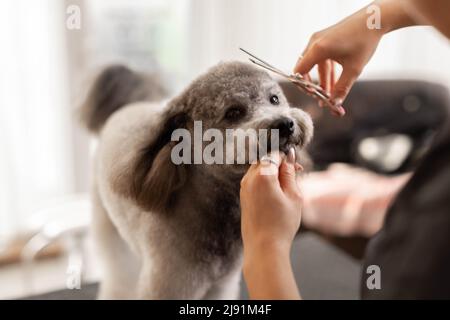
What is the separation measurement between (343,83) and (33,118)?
109 centimetres

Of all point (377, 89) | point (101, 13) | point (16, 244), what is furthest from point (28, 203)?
point (377, 89)

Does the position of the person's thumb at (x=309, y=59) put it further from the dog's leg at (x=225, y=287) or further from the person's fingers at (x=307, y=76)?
the dog's leg at (x=225, y=287)

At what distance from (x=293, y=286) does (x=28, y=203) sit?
1143 mm

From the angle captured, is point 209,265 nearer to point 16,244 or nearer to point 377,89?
point 16,244

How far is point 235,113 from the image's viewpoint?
52cm

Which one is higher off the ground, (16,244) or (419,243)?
(419,243)

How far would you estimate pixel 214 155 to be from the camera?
1.75 feet

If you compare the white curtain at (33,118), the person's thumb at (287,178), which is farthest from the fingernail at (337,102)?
the white curtain at (33,118)

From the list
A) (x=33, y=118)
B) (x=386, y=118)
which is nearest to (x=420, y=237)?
(x=33, y=118)

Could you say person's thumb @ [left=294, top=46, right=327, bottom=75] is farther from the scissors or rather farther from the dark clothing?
the dark clothing

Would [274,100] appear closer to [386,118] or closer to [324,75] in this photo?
[324,75]

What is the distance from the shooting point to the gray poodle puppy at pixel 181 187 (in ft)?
1.70

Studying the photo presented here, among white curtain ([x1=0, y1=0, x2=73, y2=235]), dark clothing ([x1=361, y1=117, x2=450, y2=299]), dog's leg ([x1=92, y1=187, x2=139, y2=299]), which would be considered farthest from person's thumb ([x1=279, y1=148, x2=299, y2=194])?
white curtain ([x1=0, y1=0, x2=73, y2=235])

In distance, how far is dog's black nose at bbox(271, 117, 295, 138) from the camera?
49 centimetres
